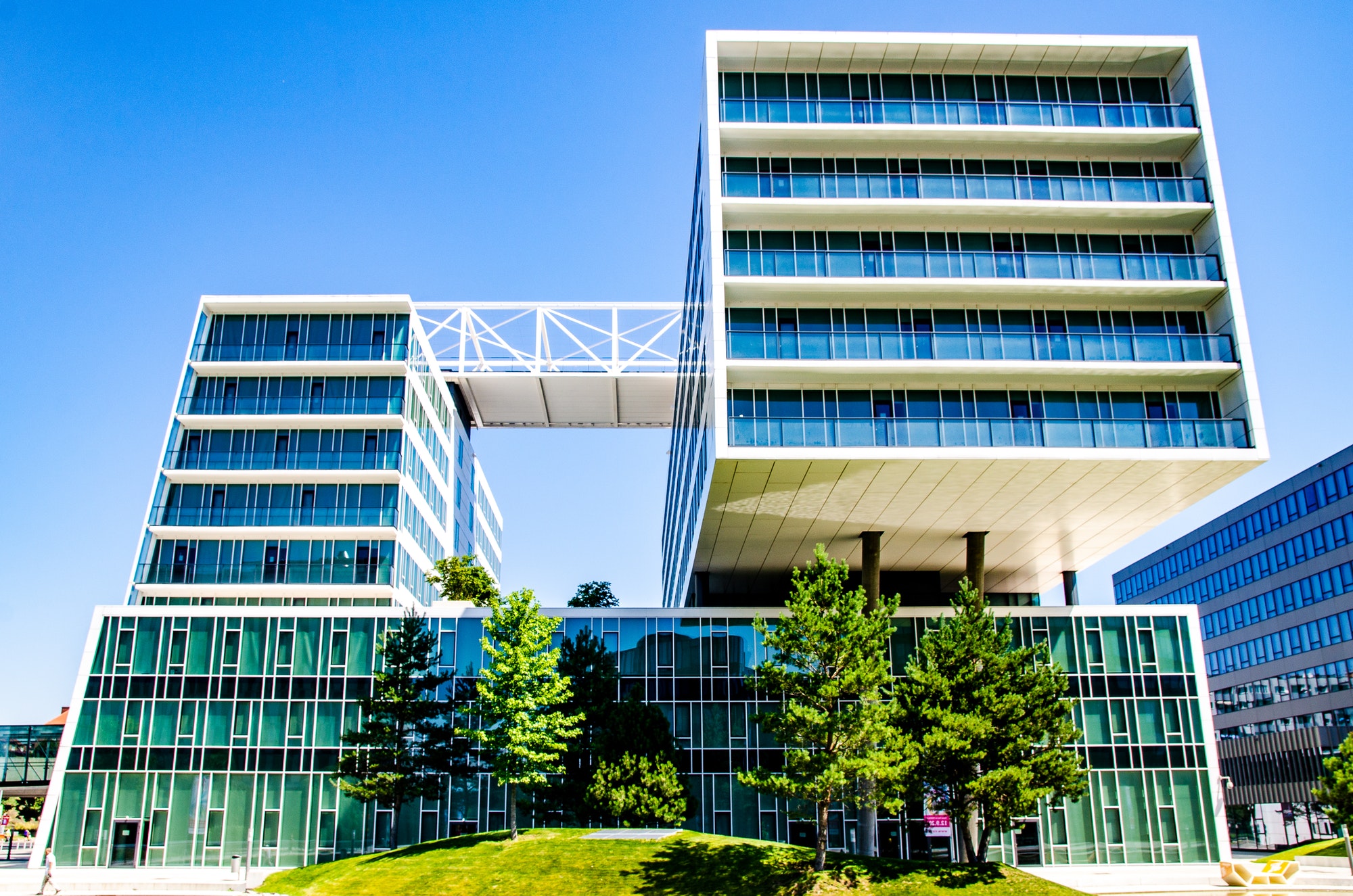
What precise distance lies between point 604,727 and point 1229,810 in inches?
3089

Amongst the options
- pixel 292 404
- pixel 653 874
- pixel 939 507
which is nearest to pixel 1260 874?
pixel 939 507

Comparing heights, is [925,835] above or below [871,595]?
below

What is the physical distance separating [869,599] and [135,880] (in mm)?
30681

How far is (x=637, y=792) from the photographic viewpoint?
37.8m

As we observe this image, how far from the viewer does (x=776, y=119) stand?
4134 centimetres

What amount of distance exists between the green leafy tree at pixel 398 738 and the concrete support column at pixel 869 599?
16419mm

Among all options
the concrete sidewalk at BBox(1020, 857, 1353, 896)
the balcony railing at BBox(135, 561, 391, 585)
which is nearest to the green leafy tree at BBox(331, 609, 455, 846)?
the balcony railing at BBox(135, 561, 391, 585)

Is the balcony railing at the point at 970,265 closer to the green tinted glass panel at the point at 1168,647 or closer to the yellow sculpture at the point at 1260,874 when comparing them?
the green tinted glass panel at the point at 1168,647

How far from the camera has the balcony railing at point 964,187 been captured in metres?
40.7

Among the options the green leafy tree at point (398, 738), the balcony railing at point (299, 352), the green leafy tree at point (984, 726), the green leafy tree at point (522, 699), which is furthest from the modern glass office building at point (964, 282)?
the balcony railing at point (299, 352)

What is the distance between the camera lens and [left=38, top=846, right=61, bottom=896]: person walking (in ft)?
122

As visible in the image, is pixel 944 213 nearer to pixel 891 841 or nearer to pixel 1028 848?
pixel 891 841

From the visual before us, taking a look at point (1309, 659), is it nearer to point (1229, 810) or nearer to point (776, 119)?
point (1229, 810)

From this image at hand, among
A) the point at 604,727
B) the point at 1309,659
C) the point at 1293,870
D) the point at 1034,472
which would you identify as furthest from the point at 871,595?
the point at 1309,659
